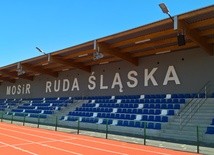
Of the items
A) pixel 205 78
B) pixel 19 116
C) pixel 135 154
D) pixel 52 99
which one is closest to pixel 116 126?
pixel 135 154

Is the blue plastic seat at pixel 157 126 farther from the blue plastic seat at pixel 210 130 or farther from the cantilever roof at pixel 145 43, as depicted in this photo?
the cantilever roof at pixel 145 43

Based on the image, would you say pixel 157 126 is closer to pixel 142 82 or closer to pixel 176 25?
pixel 176 25

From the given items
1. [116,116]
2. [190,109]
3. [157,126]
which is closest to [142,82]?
[116,116]

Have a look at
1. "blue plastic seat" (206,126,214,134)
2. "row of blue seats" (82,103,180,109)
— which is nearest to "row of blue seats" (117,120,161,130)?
"row of blue seats" (82,103,180,109)

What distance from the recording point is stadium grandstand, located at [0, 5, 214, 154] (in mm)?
15617

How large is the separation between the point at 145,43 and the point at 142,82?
3.75m

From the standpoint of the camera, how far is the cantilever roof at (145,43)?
A: 15938mm

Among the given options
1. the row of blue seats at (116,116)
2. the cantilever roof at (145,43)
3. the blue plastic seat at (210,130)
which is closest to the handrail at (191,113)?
the blue plastic seat at (210,130)

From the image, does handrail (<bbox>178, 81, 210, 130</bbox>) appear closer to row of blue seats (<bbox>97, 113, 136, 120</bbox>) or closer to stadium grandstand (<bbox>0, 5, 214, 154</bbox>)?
stadium grandstand (<bbox>0, 5, 214, 154</bbox>)

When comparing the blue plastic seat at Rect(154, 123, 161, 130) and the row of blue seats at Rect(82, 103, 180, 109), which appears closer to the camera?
the blue plastic seat at Rect(154, 123, 161, 130)

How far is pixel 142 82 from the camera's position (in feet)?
74.2

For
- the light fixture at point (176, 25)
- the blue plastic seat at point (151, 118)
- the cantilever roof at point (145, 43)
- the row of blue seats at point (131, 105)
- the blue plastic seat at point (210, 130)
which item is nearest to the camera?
the blue plastic seat at point (210, 130)

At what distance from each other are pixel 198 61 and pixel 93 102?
10.1 metres

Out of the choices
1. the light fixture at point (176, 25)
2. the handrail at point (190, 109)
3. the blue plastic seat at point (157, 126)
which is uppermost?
the light fixture at point (176, 25)
